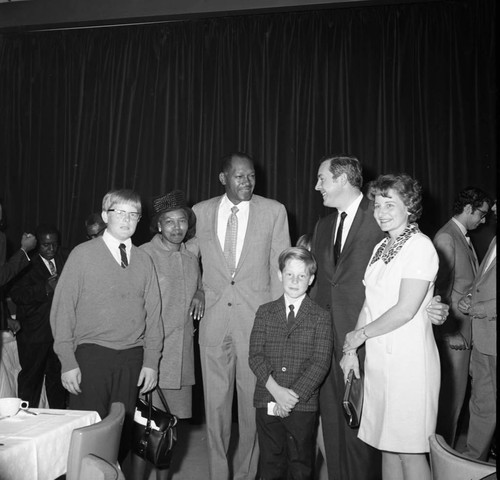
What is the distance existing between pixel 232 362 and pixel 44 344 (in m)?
1.78

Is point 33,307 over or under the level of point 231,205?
under

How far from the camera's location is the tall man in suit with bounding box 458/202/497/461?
351 centimetres

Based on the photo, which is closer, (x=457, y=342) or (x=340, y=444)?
(x=340, y=444)

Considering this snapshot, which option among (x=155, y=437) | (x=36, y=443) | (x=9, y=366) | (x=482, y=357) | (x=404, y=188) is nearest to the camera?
(x=36, y=443)

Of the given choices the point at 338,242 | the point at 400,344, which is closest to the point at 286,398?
the point at 400,344

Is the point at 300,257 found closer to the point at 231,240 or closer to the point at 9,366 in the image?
the point at 231,240

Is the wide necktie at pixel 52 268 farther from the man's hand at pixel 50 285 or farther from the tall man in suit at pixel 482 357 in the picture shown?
the tall man in suit at pixel 482 357

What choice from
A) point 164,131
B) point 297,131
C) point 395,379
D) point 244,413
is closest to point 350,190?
point 395,379

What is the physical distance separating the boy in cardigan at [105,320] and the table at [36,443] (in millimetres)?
360

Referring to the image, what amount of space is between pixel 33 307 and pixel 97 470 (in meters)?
3.06

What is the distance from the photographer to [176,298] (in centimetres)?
335

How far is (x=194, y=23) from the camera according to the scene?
18.3ft

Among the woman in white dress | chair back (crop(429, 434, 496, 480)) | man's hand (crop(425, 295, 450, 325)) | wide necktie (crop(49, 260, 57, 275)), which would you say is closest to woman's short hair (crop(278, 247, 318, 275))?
the woman in white dress

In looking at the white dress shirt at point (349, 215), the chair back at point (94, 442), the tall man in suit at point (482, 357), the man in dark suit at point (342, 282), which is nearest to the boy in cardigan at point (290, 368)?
the man in dark suit at point (342, 282)
